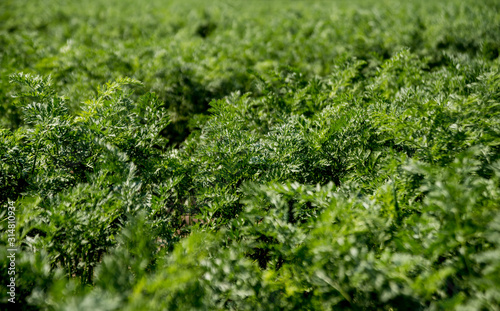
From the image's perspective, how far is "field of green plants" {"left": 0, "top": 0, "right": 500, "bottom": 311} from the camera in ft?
5.51

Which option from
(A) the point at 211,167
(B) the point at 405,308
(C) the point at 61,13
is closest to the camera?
(B) the point at 405,308

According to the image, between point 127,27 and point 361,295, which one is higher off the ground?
point 127,27

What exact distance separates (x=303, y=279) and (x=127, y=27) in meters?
8.20

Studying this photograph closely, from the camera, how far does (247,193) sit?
2227mm

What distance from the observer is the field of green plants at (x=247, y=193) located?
168cm

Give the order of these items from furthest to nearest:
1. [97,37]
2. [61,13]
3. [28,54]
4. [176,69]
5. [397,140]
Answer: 1. [61,13]
2. [97,37]
3. [28,54]
4. [176,69]
5. [397,140]

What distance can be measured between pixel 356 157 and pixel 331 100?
4.14 feet

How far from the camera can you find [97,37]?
7.15m

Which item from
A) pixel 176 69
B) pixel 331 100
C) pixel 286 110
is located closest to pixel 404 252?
pixel 286 110

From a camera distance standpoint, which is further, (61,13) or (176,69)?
(61,13)

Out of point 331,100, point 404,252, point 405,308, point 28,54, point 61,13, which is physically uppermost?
point 61,13

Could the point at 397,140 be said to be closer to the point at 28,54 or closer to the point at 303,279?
the point at 303,279

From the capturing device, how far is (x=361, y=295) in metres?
1.75

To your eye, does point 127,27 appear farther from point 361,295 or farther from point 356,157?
point 361,295
